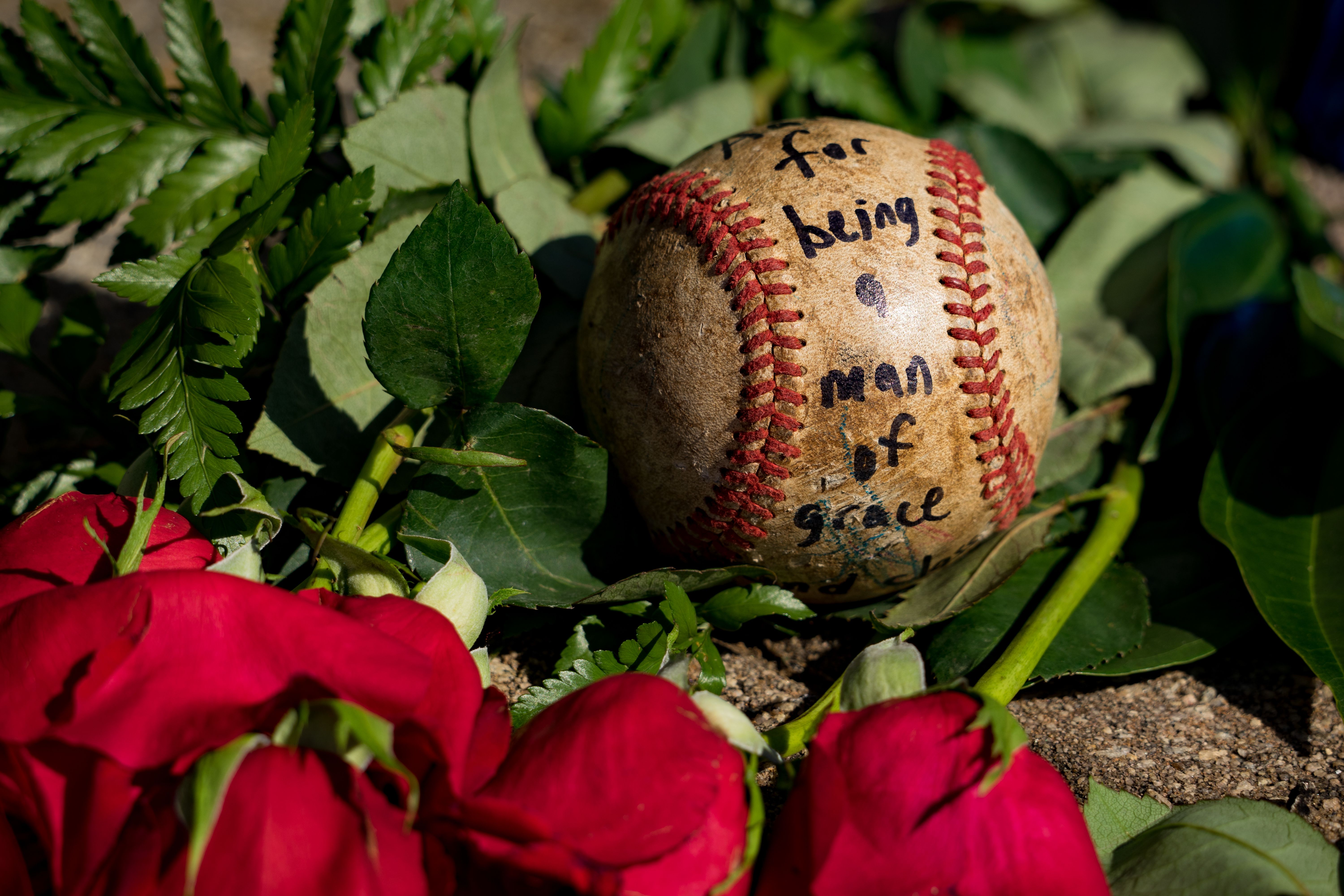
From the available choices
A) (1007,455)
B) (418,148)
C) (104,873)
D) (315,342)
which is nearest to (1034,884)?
(1007,455)

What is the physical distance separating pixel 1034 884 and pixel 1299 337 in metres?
1.33

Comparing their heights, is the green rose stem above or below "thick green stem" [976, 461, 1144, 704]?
above

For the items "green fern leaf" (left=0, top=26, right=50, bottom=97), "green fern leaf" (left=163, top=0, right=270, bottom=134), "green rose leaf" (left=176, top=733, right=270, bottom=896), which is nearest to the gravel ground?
"green rose leaf" (left=176, top=733, right=270, bottom=896)

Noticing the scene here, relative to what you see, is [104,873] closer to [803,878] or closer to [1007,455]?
[803,878]

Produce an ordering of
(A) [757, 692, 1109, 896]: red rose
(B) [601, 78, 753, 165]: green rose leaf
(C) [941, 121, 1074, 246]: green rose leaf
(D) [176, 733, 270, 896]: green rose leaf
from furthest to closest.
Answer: (C) [941, 121, 1074, 246]: green rose leaf → (B) [601, 78, 753, 165]: green rose leaf → (A) [757, 692, 1109, 896]: red rose → (D) [176, 733, 270, 896]: green rose leaf

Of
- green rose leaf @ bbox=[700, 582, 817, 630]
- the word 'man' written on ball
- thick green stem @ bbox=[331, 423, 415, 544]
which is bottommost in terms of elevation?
green rose leaf @ bbox=[700, 582, 817, 630]

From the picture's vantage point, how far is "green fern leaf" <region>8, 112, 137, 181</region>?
126 cm

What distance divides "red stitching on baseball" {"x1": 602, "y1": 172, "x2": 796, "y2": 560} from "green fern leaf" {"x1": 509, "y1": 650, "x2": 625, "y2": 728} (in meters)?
0.22

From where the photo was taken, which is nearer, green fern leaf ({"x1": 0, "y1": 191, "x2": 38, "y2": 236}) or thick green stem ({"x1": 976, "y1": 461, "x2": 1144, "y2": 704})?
thick green stem ({"x1": 976, "y1": 461, "x2": 1144, "y2": 704})

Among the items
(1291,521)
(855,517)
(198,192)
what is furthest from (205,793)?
(1291,521)

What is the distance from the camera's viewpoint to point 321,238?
1187 mm

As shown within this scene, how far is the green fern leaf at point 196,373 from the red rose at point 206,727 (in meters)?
0.27

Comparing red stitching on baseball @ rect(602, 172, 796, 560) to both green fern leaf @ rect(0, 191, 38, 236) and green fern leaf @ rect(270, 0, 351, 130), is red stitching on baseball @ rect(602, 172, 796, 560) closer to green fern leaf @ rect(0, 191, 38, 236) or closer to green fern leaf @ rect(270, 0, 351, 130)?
green fern leaf @ rect(270, 0, 351, 130)

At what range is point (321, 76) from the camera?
1332 mm
